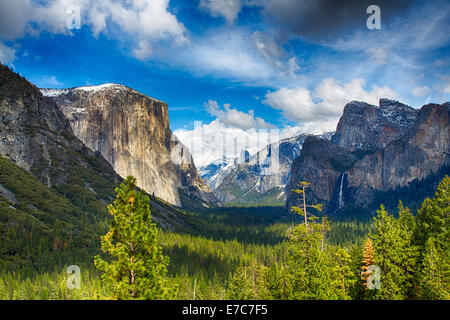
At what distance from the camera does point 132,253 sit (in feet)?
69.2

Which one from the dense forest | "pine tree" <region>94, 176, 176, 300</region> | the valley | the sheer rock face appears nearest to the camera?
"pine tree" <region>94, 176, 176, 300</region>

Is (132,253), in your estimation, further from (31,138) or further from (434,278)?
(31,138)

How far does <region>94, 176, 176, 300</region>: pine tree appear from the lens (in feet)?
65.8

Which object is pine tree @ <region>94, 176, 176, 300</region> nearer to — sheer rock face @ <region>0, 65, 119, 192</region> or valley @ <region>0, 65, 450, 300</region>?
valley @ <region>0, 65, 450, 300</region>

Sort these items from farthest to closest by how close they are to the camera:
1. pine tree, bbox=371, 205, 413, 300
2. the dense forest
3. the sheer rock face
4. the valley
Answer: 1. the sheer rock face
2. pine tree, bbox=371, 205, 413, 300
3. the valley
4. the dense forest

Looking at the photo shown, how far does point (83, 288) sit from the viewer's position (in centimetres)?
7300

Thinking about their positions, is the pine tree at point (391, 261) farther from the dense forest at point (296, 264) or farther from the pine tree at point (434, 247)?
the pine tree at point (434, 247)

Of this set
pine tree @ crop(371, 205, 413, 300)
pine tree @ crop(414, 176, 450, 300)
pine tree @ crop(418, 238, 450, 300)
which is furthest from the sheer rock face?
pine tree @ crop(418, 238, 450, 300)

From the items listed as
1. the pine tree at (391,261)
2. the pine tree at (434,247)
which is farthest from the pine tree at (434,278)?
the pine tree at (391,261)

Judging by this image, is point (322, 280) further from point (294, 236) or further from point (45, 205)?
point (45, 205)

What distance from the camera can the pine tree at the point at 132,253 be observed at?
20047 millimetres

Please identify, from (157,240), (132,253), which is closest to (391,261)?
(157,240)

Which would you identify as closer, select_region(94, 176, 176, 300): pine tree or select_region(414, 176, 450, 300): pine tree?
select_region(94, 176, 176, 300): pine tree
